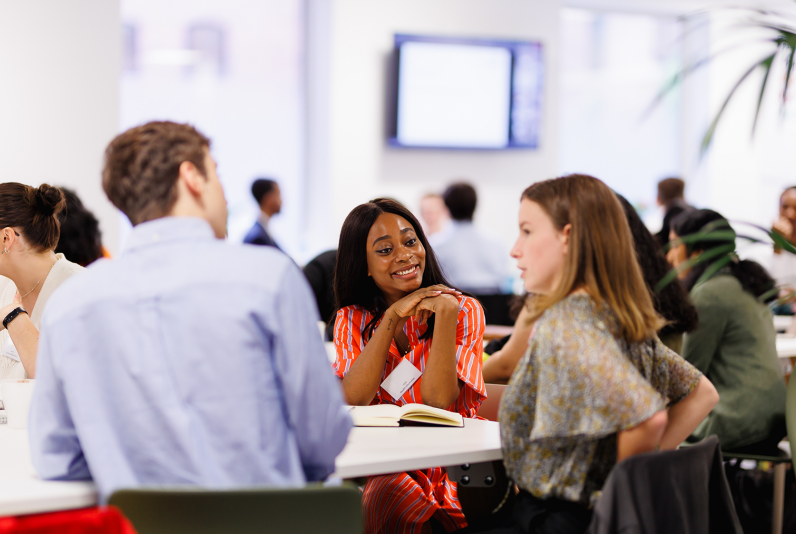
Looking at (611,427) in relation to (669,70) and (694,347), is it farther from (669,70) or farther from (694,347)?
(669,70)

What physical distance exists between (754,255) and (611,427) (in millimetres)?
6372

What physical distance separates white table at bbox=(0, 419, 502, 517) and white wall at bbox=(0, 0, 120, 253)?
7.80 feet

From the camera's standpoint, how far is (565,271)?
159cm

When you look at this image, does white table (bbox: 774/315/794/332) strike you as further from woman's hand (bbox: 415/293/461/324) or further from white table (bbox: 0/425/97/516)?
white table (bbox: 0/425/97/516)

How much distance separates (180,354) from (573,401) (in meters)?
0.73

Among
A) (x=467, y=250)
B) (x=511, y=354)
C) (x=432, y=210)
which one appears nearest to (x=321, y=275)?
(x=511, y=354)

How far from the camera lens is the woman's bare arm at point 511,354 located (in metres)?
2.79

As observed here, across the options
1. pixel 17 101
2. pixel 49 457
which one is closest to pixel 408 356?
pixel 49 457

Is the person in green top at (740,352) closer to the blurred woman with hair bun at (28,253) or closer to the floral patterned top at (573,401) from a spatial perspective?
the floral patterned top at (573,401)

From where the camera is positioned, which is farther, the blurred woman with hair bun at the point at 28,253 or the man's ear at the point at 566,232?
the blurred woman with hair bun at the point at 28,253

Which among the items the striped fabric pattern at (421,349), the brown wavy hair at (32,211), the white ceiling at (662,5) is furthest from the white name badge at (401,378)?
the white ceiling at (662,5)

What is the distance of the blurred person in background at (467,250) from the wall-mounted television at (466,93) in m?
0.80

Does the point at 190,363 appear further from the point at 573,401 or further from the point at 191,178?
the point at 573,401

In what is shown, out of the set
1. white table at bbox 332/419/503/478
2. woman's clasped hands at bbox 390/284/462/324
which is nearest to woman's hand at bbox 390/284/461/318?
woman's clasped hands at bbox 390/284/462/324
